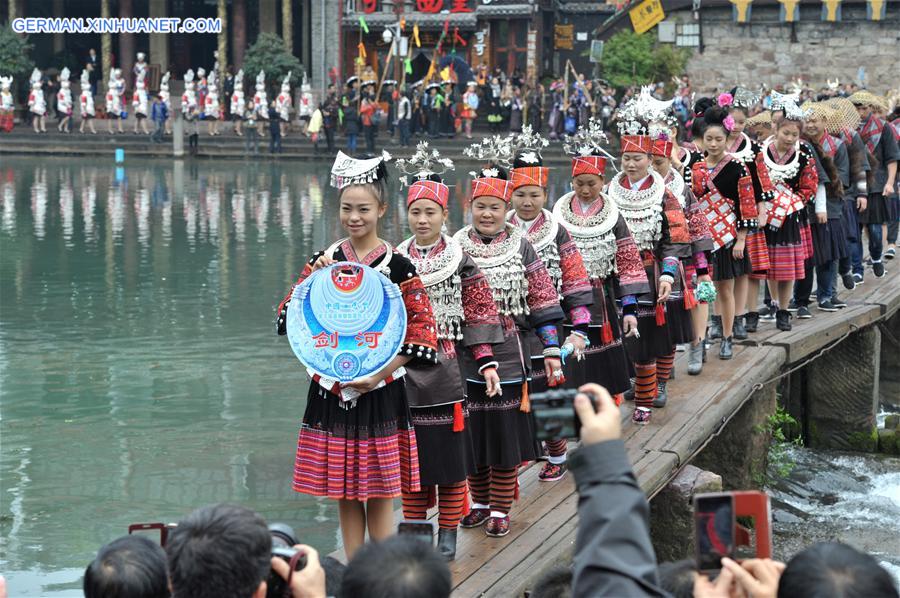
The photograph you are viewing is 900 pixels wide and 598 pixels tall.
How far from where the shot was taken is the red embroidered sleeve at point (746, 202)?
8.77 m

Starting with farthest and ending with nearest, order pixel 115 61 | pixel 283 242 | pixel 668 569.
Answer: pixel 115 61
pixel 283 242
pixel 668 569

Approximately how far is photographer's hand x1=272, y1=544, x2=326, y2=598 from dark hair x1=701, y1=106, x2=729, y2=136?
20.5 ft

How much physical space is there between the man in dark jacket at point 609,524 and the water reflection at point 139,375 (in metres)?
4.00

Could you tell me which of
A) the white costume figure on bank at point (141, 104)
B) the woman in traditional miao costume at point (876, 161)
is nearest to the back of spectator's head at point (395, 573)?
the woman in traditional miao costume at point (876, 161)

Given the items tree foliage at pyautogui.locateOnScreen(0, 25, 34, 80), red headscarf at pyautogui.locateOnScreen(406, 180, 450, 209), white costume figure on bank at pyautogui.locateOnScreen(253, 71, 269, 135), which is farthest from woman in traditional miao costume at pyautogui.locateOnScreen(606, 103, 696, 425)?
tree foliage at pyautogui.locateOnScreen(0, 25, 34, 80)

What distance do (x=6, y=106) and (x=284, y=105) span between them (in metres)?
6.98

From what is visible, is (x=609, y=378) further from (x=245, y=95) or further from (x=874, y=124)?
(x=245, y=95)

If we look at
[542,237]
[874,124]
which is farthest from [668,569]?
[874,124]

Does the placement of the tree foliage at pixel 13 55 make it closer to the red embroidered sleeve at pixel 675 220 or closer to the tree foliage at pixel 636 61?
the tree foliage at pixel 636 61

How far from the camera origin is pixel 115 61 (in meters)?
40.4

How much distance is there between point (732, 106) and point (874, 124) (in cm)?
358

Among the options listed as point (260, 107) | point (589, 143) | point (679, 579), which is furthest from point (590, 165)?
point (260, 107)

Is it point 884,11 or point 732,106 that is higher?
point 884,11

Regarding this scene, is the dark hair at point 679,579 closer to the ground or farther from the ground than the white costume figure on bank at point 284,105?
closer to the ground
